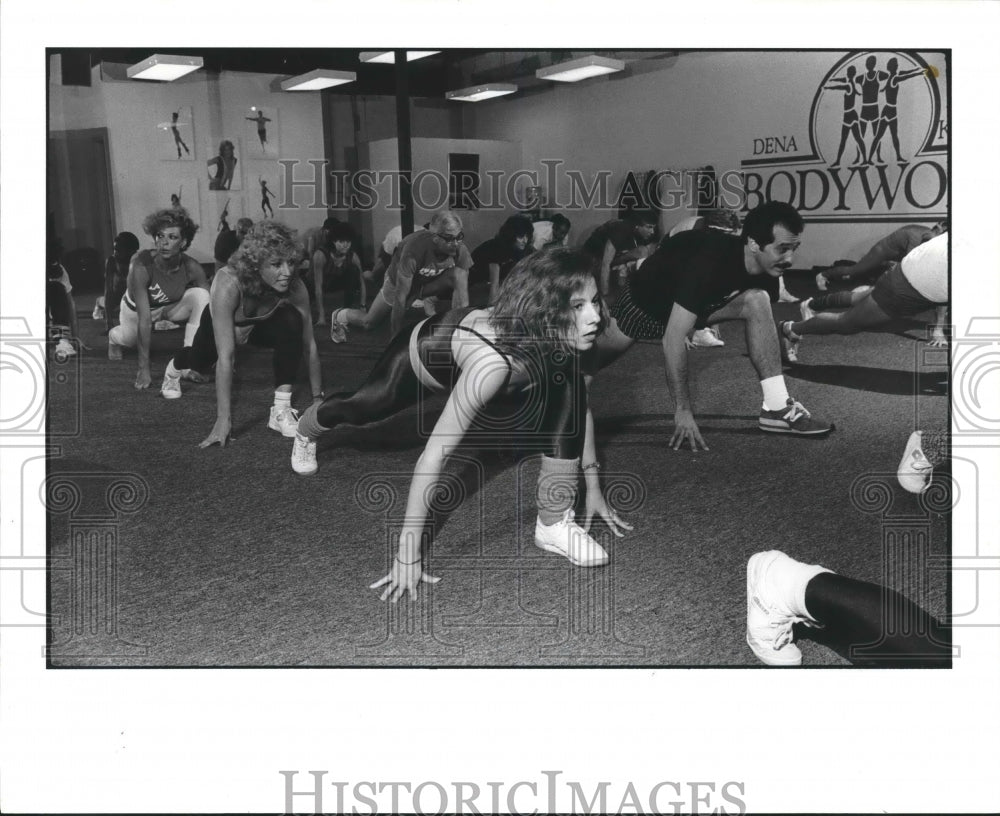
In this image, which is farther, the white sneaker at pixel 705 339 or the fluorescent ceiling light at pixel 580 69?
the white sneaker at pixel 705 339

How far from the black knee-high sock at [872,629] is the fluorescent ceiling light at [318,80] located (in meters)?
1.49

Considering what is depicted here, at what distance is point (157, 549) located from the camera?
2016 millimetres

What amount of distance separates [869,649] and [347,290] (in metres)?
1.40

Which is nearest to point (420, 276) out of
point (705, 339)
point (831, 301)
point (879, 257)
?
point (705, 339)

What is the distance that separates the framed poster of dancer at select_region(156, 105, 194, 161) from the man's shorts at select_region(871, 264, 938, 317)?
1584 millimetres

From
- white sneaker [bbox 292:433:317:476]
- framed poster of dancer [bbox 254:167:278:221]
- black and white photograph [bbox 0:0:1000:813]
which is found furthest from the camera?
white sneaker [bbox 292:433:317:476]

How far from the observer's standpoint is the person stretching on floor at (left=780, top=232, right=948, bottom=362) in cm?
192

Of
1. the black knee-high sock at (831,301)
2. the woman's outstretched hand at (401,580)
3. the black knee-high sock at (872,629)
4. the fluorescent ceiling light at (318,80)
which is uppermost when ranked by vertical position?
the fluorescent ceiling light at (318,80)

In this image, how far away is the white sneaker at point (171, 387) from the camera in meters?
2.04

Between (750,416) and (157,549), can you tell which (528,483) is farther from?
(157,549)

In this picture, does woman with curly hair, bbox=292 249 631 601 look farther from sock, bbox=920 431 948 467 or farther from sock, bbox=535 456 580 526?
sock, bbox=920 431 948 467

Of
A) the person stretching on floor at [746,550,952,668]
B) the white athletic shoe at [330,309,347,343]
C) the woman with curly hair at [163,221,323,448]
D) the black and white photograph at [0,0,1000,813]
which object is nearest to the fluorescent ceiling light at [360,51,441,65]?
the black and white photograph at [0,0,1000,813]

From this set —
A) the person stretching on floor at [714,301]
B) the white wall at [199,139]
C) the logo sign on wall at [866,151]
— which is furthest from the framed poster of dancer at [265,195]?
the logo sign on wall at [866,151]

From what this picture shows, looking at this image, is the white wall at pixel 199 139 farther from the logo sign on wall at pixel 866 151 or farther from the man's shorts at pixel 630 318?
the logo sign on wall at pixel 866 151
